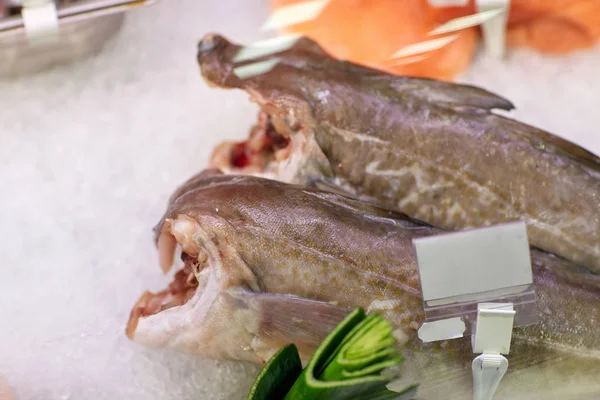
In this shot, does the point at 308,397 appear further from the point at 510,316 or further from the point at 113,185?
the point at 113,185

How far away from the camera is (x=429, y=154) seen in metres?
1.72

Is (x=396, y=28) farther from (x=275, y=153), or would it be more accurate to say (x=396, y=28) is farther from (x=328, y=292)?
(x=328, y=292)

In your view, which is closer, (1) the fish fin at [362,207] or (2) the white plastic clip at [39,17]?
(1) the fish fin at [362,207]

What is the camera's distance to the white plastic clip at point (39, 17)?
1932 mm

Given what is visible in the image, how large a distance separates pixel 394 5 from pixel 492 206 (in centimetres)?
94

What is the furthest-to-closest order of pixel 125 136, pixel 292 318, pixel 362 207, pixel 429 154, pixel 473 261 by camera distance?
1. pixel 125 136
2. pixel 429 154
3. pixel 362 207
4. pixel 292 318
5. pixel 473 261

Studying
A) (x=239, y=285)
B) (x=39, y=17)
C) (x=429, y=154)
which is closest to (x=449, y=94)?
(x=429, y=154)

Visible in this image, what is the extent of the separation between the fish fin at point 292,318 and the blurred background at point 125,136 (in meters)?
0.28

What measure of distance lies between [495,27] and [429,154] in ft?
3.19

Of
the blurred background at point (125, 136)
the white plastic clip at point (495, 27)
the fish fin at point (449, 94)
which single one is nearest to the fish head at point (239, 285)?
the blurred background at point (125, 136)

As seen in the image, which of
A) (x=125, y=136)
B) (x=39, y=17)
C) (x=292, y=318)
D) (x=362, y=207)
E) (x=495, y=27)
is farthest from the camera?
(x=495, y=27)

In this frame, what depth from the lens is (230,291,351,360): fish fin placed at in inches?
56.2

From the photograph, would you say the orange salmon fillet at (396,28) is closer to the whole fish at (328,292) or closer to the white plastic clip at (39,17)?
the white plastic clip at (39,17)

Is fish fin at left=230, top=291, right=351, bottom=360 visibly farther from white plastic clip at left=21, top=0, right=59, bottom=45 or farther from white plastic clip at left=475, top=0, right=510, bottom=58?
white plastic clip at left=475, top=0, right=510, bottom=58
